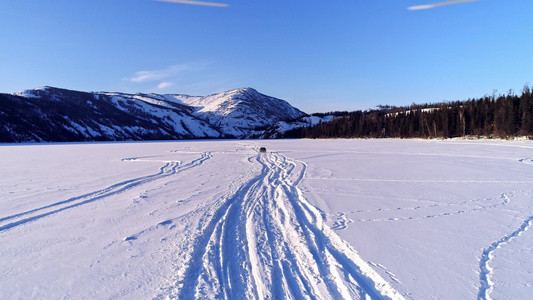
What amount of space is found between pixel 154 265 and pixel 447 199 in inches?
354

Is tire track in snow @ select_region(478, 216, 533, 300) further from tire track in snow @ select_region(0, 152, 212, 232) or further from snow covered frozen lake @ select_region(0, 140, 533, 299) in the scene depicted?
tire track in snow @ select_region(0, 152, 212, 232)

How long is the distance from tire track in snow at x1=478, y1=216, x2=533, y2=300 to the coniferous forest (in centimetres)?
5661

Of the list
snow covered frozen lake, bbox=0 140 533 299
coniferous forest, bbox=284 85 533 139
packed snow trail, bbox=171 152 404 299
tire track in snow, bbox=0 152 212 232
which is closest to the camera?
packed snow trail, bbox=171 152 404 299

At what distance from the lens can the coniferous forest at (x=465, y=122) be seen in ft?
175

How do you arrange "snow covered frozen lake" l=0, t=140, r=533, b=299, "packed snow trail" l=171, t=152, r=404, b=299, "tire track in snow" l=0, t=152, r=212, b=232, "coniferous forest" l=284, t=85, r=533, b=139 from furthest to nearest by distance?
"coniferous forest" l=284, t=85, r=533, b=139, "tire track in snow" l=0, t=152, r=212, b=232, "snow covered frozen lake" l=0, t=140, r=533, b=299, "packed snow trail" l=171, t=152, r=404, b=299

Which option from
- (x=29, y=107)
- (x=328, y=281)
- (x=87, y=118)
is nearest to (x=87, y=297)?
(x=328, y=281)

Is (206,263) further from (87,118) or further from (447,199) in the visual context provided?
(87,118)

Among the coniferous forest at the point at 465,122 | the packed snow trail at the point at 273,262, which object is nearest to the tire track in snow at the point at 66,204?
the packed snow trail at the point at 273,262

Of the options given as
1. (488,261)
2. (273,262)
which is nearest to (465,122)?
(488,261)

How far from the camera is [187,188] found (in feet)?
38.0

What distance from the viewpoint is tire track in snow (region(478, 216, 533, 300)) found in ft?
12.8

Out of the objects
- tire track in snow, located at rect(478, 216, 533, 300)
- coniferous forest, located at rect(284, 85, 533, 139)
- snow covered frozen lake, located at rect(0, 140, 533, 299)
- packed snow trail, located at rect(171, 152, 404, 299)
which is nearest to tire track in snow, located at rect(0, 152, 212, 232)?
snow covered frozen lake, located at rect(0, 140, 533, 299)

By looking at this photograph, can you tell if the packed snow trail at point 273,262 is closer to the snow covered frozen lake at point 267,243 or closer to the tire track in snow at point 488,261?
the snow covered frozen lake at point 267,243

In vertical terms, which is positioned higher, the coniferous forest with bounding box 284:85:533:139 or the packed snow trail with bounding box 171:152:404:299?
the coniferous forest with bounding box 284:85:533:139
